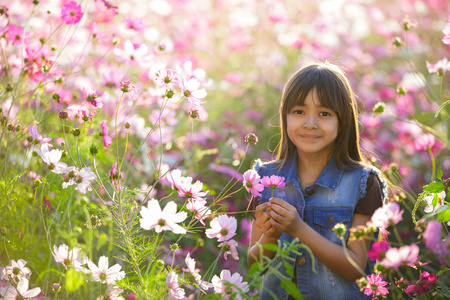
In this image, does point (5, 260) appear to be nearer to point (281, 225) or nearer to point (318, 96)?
point (281, 225)

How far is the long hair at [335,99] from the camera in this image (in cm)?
132

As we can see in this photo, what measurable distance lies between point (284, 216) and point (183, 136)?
144 centimetres

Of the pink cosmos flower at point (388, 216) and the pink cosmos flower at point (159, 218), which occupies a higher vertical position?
the pink cosmos flower at point (388, 216)

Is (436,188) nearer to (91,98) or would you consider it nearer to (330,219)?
(330,219)

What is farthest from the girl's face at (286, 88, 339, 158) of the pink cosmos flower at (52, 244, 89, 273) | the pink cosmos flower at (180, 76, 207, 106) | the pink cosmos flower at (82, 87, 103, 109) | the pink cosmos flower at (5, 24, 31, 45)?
the pink cosmos flower at (5, 24, 31, 45)

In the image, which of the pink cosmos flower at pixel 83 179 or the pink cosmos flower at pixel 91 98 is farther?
the pink cosmos flower at pixel 91 98

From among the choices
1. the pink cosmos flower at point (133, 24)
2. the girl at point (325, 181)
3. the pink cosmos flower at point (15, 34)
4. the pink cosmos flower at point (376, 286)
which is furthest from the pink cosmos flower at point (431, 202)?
the pink cosmos flower at point (15, 34)

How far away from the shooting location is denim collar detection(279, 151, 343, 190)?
4.38 feet

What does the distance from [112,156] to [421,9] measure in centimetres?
378

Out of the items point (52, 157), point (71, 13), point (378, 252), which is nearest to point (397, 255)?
point (378, 252)

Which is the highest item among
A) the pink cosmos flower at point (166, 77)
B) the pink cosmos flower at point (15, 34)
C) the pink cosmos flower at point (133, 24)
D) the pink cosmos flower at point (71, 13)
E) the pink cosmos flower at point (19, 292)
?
the pink cosmos flower at point (71, 13)

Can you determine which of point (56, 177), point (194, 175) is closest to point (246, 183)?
point (56, 177)

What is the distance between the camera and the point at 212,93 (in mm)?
3461

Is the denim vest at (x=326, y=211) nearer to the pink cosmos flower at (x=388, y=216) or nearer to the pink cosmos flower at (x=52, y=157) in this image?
the pink cosmos flower at (x=388, y=216)
